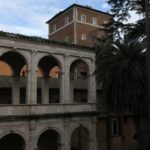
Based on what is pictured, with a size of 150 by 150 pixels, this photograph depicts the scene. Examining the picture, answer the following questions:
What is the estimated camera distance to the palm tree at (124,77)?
26.4m

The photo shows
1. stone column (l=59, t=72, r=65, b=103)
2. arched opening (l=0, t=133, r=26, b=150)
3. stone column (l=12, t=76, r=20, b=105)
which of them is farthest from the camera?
stone column (l=12, t=76, r=20, b=105)

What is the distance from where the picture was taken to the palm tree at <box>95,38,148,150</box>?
26422mm

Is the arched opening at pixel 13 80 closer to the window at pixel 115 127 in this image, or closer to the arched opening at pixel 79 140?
the arched opening at pixel 79 140

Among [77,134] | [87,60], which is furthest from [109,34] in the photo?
[77,134]

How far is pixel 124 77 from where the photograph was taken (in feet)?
87.5

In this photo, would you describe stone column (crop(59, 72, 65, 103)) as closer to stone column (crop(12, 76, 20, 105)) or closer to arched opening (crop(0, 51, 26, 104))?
arched opening (crop(0, 51, 26, 104))

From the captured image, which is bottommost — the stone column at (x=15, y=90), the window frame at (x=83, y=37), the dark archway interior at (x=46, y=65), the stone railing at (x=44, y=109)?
the stone railing at (x=44, y=109)

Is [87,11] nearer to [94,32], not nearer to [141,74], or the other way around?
[94,32]

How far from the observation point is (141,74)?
26.3 m

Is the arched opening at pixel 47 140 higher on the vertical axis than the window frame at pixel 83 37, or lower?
lower

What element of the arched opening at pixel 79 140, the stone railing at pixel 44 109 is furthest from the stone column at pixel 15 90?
the arched opening at pixel 79 140

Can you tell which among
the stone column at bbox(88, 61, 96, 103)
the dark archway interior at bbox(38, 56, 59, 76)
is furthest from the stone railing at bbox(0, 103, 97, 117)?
the dark archway interior at bbox(38, 56, 59, 76)

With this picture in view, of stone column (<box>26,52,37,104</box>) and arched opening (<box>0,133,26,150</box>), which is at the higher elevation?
stone column (<box>26,52,37,104</box>)

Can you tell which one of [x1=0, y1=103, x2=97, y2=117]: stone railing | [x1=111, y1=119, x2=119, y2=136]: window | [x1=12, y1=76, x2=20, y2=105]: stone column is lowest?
[x1=111, y1=119, x2=119, y2=136]: window
